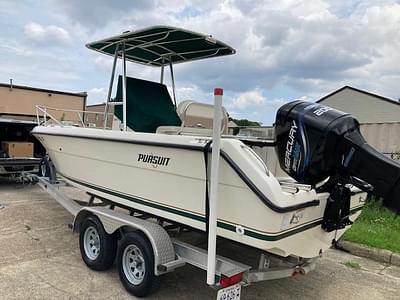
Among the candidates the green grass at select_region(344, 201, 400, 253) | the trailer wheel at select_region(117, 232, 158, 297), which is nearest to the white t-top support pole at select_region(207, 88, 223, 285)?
the trailer wheel at select_region(117, 232, 158, 297)

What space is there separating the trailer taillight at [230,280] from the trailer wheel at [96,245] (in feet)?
4.67

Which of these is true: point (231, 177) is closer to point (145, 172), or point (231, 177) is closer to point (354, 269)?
point (145, 172)

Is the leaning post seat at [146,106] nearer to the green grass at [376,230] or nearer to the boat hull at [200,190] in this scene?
the boat hull at [200,190]

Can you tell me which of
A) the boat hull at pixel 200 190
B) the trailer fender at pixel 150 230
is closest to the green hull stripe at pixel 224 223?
the boat hull at pixel 200 190

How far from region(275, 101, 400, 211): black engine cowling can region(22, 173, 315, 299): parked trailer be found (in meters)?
0.82

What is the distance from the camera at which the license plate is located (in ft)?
9.45

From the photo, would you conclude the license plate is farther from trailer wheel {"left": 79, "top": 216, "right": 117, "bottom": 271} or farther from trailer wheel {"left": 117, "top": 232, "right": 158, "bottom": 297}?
trailer wheel {"left": 79, "top": 216, "right": 117, "bottom": 271}

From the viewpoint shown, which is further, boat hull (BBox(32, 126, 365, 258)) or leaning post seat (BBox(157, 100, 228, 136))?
leaning post seat (BBox(157, 100, 228, 136))

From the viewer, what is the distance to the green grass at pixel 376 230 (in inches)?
203

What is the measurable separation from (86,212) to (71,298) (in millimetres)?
1082

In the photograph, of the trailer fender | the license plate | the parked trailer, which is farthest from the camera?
the trailer fender

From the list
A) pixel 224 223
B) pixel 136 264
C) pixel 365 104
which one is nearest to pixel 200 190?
pixel 224 223

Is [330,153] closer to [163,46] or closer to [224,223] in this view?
[224,223]

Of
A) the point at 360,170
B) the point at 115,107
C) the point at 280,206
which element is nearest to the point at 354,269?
the point at 360,170
